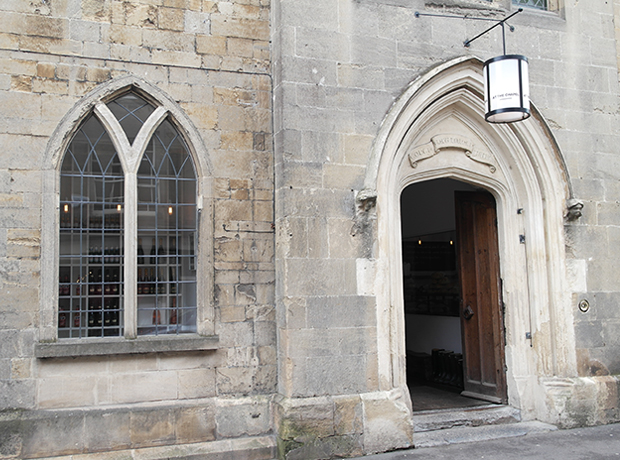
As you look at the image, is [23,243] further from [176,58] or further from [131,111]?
[176,58]

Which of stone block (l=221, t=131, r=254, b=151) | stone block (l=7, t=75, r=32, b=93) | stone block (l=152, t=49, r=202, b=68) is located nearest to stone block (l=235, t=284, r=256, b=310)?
stone block (l=221, t=131, r=254, b=151)

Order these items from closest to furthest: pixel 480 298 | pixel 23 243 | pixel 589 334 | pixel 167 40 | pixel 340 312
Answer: pixel 23 243 → pixel 340 312 → pixel 167 40 → pixel 589 334 → pixel 480 298

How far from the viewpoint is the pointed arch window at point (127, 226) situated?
19.1 ft

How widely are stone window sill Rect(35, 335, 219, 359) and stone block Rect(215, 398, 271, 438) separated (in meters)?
0.57

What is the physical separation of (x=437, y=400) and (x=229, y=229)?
11.7ft

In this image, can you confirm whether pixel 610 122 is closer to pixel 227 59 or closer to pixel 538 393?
pixel 538 393

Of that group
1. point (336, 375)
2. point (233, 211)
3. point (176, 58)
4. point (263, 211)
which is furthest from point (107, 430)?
point (176, 58)

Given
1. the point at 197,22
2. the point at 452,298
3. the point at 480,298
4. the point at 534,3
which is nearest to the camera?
the point at 197,22

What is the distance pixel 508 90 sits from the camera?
18.6ft

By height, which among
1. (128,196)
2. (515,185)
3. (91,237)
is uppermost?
(515,185)

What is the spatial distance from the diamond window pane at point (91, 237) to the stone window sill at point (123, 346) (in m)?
0.24

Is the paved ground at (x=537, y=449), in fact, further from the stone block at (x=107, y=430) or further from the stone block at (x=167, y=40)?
the stone block at (x=167, y=40)

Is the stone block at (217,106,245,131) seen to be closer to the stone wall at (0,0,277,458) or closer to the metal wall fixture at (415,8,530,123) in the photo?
the stone wall at (0,0,277,458)

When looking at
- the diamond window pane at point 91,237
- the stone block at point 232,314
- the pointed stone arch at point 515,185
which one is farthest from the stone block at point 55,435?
the pointed stone arch at point 515,185
